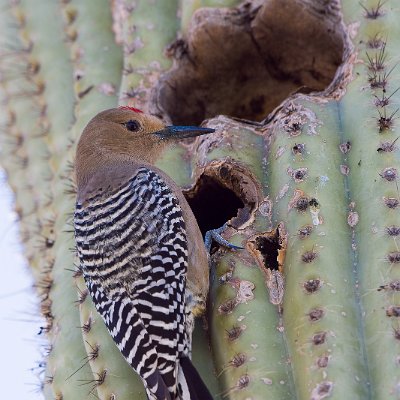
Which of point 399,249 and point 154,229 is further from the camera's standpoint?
point 154,229

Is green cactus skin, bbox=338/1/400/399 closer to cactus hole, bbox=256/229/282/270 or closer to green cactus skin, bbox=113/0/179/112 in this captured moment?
cactus hole, bbox=256/229/282/270

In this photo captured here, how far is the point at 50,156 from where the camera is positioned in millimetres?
5625

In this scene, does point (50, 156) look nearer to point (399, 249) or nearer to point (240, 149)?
point (240, 149)

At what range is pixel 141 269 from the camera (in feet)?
13.7

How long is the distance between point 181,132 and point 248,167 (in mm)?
577

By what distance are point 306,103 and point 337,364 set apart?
1.69 metres

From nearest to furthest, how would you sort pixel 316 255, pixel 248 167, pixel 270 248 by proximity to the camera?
pixel 316 255 < pixel 270 248 < pixel 248 167

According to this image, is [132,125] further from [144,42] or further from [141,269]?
[141,269]

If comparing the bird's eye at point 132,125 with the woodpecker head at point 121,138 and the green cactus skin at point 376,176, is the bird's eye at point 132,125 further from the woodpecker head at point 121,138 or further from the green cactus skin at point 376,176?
the green cactus skin at point 376,176

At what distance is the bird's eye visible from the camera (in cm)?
520

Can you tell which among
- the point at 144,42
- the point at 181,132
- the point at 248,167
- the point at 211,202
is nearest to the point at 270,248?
the point at 248,167

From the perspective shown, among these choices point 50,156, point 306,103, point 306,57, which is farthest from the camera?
point 306,57

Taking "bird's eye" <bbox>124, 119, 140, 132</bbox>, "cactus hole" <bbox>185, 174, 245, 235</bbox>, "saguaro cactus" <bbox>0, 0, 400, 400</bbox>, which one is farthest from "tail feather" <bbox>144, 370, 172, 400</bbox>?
"bird's eye" <bbox>124, 119, 140, 132</bbox>

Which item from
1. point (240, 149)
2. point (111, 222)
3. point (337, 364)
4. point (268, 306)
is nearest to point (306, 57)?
point (240, 149)
